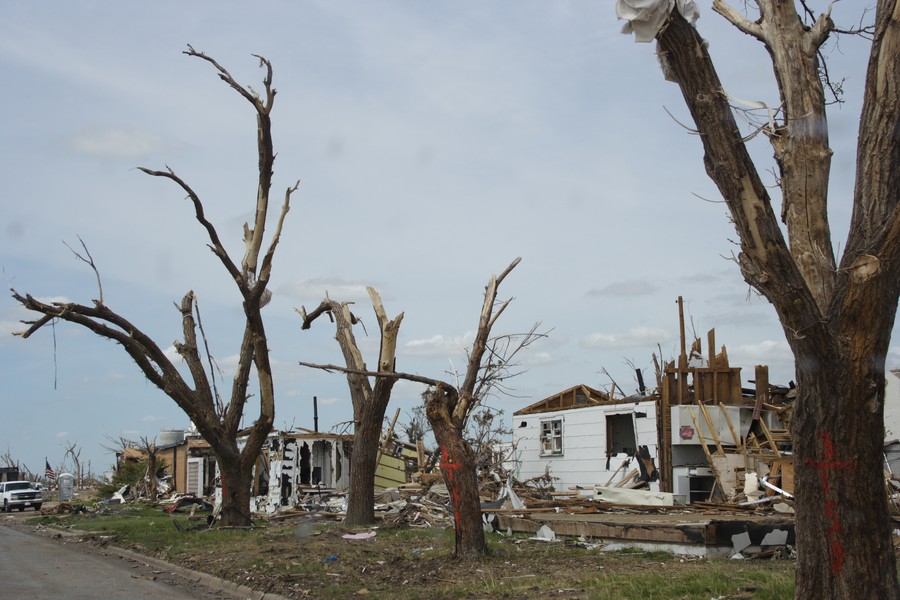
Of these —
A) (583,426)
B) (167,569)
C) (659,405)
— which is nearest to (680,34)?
(167,569)

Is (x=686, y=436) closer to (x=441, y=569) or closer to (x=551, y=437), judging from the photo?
(x=551, y=437)

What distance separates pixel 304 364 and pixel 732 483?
15.1m

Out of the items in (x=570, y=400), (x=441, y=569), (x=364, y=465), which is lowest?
(x=441, y=569)

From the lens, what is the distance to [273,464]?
1109 inches

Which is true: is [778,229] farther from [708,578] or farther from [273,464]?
[273,464]

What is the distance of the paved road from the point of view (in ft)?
38.3

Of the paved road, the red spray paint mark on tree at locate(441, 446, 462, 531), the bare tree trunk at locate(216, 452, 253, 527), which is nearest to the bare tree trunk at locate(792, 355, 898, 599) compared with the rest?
the red spray paint mark on tree at locate(441, 446, 462, 531)

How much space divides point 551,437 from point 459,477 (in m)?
17.7

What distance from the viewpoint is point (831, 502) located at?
21.0 ft

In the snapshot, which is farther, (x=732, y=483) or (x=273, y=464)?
(x=273, y=464)

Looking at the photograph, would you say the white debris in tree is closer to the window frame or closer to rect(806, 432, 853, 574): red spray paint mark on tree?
rect(806, 432, 853, 574): red spray paint mark on tree

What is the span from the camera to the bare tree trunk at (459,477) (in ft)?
40.3

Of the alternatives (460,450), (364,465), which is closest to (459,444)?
(460,450)

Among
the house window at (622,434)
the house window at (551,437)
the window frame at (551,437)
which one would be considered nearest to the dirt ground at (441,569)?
the house window at (622,434)
